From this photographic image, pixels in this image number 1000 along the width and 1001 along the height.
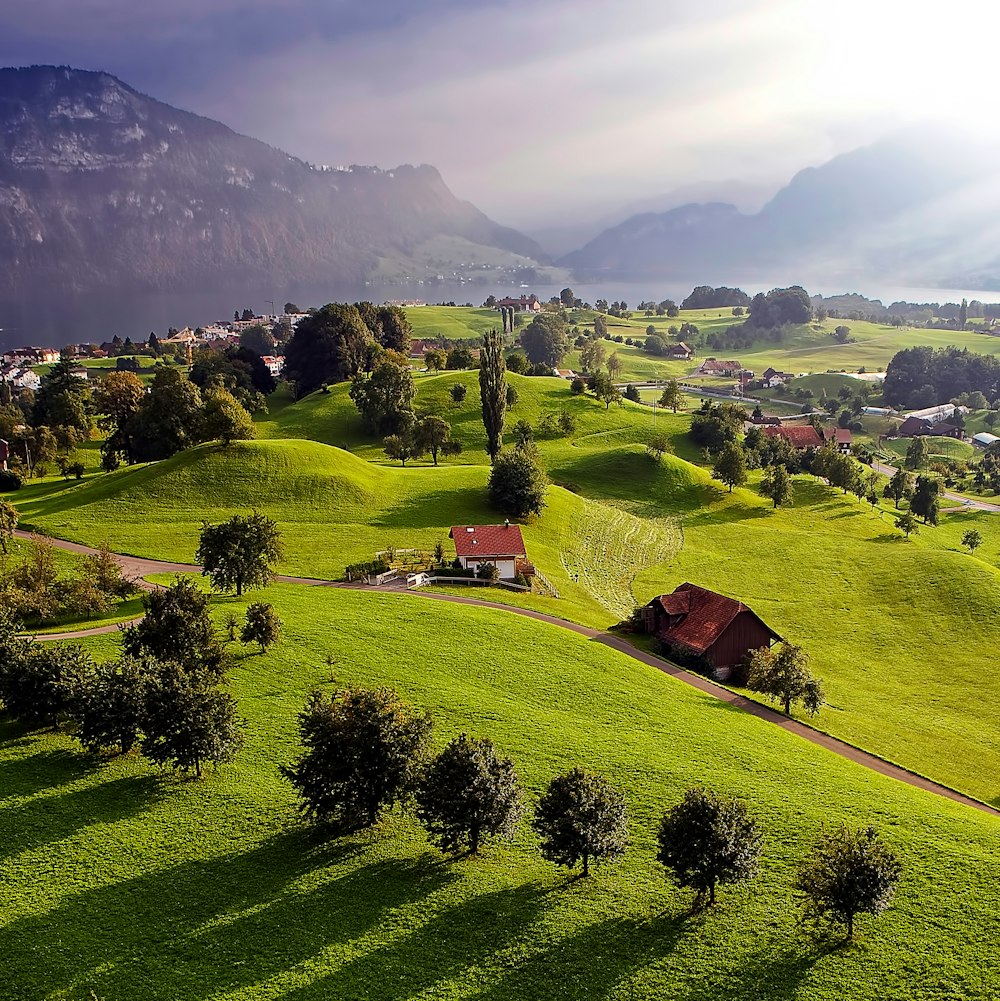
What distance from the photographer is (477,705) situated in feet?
134

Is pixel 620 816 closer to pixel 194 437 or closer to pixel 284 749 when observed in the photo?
pixel 284 749

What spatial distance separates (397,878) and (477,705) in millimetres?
13637

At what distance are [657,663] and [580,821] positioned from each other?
28.1m

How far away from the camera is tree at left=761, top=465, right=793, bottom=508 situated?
10844 cm

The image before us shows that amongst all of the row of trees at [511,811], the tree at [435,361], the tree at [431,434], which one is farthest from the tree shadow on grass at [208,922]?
the tree at [435,361]

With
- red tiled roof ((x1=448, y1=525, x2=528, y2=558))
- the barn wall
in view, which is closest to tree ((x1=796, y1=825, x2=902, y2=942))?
the barn wall

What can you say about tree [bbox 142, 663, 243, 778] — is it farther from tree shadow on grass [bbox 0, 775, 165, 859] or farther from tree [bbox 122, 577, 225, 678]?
tree [bbox 122, 577, 225, 678]

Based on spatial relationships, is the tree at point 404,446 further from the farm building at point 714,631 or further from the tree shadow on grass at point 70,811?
the tree shadow on grass at point 70,811

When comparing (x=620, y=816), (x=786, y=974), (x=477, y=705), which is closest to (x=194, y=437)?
(x=477, y=705)

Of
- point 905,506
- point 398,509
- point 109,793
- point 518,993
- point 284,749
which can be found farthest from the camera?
point 905,506

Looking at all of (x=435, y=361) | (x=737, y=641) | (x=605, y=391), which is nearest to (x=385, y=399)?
(x=435, y=361)

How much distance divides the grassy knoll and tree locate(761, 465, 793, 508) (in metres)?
73.6

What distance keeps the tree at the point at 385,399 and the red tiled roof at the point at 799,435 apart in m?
73.4

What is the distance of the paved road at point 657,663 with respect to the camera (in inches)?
1591
